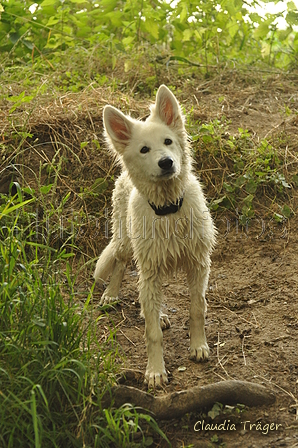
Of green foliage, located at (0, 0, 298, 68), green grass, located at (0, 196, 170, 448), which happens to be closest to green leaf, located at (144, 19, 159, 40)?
green foliage, located at (0, 0, 298, 68)

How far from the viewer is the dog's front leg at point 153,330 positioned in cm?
383

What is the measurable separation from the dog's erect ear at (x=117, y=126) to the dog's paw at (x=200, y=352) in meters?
1.49

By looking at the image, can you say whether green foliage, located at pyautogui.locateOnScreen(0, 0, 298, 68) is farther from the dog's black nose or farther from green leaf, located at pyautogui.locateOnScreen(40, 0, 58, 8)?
the dog's black nose

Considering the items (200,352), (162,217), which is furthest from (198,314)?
(162,217)

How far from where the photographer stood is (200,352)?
13.2 feet

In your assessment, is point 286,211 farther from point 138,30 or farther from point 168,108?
point 138,30

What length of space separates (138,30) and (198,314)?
4.58 m

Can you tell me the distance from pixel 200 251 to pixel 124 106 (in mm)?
2599

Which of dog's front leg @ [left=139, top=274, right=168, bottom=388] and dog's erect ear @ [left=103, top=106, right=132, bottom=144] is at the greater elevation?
dog's erect ear @ [left=103, top=106, right=132, bottom=144]

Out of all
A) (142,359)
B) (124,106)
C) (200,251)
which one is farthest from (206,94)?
(142,359)

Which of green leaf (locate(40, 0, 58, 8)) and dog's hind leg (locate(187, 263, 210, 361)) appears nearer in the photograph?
dog's hind leg (locate(187, 263, 210, 361))

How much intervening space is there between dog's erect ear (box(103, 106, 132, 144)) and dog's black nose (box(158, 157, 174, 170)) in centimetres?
42

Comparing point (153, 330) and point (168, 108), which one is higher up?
point (168, 108)

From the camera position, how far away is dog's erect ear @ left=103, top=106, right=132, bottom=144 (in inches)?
159
